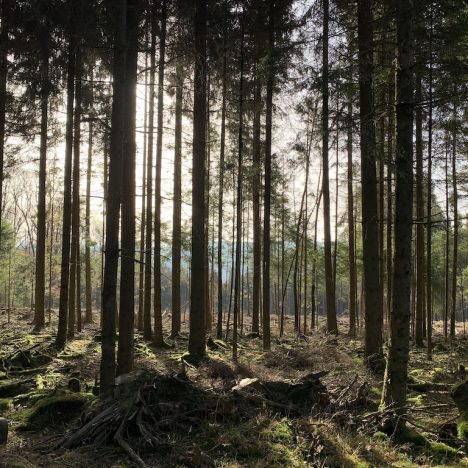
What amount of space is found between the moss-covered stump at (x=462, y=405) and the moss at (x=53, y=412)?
5.41m

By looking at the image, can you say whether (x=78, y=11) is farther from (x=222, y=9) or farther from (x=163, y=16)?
(x=222, y=9)

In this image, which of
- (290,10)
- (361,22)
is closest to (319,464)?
(361,22)

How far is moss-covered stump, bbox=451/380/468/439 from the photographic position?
5.52 metres

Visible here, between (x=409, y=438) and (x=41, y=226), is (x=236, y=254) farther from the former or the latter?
(x=41, y=226)

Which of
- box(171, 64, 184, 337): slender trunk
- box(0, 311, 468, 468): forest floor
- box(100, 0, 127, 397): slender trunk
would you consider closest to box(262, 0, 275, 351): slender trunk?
box(171, 64, 184, 337): slender trunk

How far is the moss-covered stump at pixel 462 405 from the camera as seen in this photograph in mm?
5520

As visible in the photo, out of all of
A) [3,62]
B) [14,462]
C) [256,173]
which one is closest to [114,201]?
[14,462]

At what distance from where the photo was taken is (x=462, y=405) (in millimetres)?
5770

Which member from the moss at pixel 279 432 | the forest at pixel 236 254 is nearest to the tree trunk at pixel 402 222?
the forest at pixel 236 254

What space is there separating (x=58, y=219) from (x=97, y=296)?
166 ft

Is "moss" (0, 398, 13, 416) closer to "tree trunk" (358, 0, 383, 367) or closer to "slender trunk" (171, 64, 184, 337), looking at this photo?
"slender trunk" (171, 64, 184, 337)

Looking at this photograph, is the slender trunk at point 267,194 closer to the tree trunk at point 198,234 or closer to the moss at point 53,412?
the tree trunk at point 198,234

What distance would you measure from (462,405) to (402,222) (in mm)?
2693

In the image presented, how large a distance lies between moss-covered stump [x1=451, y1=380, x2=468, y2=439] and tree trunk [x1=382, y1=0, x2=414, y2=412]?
70 centimetres
